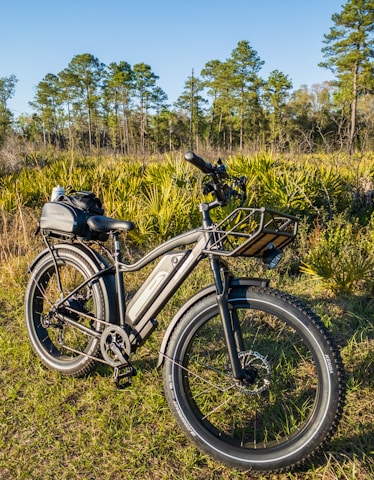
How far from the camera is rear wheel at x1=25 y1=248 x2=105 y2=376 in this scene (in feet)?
8.55

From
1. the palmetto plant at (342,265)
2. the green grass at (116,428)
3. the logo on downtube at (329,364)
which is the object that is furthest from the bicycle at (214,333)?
the palmetto plant at (342,265)

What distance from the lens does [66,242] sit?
9.39ft

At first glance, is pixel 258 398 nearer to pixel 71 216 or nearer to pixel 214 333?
pixel 214 333

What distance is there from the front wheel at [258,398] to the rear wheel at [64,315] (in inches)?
28.5

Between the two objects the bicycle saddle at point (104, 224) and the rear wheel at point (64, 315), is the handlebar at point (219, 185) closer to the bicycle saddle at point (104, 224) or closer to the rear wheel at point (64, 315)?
the bicycle saddle at point (104, 224)

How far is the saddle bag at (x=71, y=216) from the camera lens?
2623 mm

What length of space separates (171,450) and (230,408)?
0.46 m

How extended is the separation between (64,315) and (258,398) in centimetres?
138

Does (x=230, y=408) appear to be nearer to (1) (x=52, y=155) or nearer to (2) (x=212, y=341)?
(2) (x=212, y=341)

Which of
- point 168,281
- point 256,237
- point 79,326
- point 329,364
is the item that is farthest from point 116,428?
point 256,237

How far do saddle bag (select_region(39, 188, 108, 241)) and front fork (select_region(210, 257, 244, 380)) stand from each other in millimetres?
959

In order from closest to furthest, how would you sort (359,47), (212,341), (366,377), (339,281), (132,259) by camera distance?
(366,377) < (212,341) < (339,281) < (132,259) < (359,47)

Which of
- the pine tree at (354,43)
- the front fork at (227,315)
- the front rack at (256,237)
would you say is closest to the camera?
the front rack at (256,237)

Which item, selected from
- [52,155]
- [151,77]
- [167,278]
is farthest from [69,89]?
[167,278]
